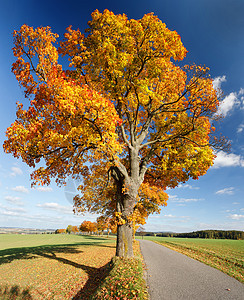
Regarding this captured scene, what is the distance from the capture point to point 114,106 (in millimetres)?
8609

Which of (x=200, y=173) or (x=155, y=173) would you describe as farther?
(x=155, y=173)

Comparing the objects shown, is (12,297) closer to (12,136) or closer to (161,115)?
(12,136)

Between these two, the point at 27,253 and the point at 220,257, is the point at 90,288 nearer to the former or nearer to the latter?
the point at 220,257

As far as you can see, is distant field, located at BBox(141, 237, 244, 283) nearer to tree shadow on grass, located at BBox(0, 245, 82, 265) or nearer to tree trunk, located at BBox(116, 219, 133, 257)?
tree trunk, located at BBox(116, 219, 133, 257)

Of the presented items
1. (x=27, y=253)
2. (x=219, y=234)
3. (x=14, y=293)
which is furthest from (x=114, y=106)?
(x=219, y=234)

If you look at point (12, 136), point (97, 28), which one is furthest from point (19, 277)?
point (97, 28)

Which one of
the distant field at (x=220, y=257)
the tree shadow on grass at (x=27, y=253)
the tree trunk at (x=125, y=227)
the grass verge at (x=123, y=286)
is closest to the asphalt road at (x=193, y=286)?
the grass verge at (x=123, y=286)

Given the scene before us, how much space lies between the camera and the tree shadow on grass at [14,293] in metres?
7.66

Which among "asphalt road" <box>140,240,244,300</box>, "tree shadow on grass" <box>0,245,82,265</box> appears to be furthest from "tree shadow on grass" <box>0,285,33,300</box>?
"tree shadow on grass" <box>0,245,82,265</box>

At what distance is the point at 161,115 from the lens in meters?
11.4

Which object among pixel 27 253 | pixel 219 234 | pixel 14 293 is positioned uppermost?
pixel 14 293

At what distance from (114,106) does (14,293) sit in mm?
10739

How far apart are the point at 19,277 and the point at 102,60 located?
13.4m

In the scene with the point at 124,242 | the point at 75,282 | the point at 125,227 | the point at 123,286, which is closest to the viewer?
the point at 123,286
